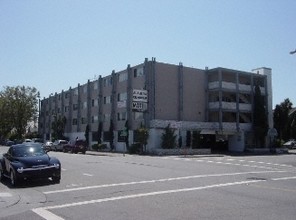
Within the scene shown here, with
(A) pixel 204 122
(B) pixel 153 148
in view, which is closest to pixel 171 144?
(B) pixel 153 148

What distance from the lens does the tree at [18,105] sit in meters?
94.2

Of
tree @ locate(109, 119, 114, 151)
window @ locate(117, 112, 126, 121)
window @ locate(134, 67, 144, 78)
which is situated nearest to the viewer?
window @ locate(134, 67, 144, 78)

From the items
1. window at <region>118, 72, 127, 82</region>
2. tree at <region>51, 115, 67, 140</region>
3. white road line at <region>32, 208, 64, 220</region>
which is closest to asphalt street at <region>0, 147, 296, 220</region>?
white road line at <region>32, 208, 64, 220</region>

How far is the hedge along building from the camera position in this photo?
5191 centimetres

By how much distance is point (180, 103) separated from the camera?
178 feet

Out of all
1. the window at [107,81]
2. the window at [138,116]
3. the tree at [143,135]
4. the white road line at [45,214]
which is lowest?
the white road line at [45,214]

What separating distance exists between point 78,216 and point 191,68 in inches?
1897

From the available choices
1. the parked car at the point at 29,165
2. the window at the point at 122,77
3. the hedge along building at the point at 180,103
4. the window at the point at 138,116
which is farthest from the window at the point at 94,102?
the parked car at the point at 29,165

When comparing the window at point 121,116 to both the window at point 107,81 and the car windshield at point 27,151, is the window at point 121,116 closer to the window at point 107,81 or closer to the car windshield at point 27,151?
the window at point 107,81

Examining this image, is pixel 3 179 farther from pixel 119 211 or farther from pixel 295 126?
pixel 295 126

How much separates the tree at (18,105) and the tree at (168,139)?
5430 cm

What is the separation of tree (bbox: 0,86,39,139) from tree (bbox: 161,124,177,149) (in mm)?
54303

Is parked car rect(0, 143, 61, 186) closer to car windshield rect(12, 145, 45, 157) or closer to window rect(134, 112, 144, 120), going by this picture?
car windshield rect(12, 145, 45, 157)

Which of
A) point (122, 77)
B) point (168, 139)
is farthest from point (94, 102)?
point (168, 139)
